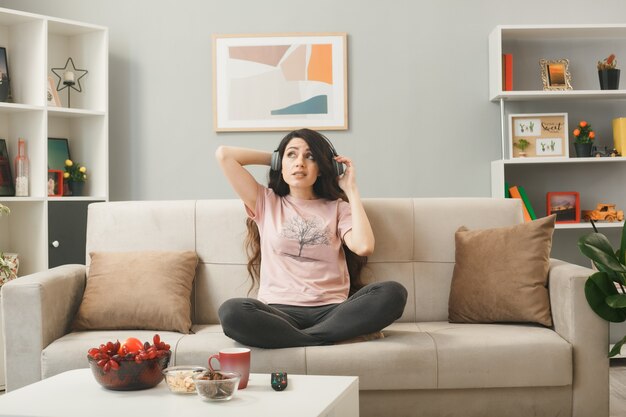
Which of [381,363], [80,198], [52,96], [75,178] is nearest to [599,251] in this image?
[381,363]

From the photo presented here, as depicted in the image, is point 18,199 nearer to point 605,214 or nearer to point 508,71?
point 508,71

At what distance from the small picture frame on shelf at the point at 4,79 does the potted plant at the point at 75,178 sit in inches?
18.4

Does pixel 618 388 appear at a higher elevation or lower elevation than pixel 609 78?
lower

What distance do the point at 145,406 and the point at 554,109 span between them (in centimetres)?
329

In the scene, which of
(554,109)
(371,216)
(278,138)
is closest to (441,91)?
(554,109)

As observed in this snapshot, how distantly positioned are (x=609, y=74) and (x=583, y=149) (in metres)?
0.42

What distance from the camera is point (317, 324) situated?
108 inches

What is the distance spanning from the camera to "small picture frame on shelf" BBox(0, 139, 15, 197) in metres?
4.14

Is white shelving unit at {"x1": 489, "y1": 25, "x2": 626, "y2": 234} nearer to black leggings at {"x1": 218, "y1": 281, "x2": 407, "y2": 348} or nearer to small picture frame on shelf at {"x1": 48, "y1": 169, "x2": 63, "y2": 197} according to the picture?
black leggings at {"x1": 218, "y1": 281, "x2": 407, "y2": 348}

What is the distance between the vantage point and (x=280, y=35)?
4.47m

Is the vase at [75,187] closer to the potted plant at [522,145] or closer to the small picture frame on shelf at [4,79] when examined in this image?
the small picture frame on shelf at [4,79]

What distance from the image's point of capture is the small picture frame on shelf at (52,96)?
14.0ft

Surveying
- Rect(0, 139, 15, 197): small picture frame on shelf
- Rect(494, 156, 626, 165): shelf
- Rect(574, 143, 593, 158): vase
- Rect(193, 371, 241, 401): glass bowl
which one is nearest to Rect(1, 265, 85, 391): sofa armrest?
Rect(193, 371, 241, 401): glass bowl

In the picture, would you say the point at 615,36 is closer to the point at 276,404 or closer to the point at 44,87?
the point at 44,87
